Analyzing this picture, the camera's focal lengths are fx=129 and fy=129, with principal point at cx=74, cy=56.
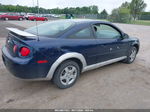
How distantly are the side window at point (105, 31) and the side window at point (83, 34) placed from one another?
0.82ft

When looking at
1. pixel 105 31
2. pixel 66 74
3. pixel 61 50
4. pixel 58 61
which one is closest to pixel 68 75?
pixel 66 74

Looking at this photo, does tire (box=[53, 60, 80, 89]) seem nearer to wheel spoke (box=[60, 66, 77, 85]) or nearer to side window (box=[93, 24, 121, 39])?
wheel spoke (box=[60, 66, 77, 85])

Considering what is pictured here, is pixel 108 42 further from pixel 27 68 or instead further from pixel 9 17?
pixel 9 17

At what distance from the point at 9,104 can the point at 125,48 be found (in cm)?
338

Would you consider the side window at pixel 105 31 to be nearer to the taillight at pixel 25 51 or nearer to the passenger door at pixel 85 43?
the passenger door at pixel 85 43

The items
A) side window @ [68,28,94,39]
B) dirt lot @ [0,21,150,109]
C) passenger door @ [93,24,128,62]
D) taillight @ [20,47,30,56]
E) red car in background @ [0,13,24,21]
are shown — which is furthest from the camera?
red car in background @ [0,13,24,21]

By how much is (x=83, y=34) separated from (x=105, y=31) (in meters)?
1.05

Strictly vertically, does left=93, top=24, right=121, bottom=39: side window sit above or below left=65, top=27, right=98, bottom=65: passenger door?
above

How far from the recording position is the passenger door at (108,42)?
3244 mm

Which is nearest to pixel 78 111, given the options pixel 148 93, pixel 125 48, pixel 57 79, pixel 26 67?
pixel 57 79

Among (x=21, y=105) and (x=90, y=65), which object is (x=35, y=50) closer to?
(x=21, y=105)

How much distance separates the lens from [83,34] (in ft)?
9.71

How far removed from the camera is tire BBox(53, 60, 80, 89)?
268 cm

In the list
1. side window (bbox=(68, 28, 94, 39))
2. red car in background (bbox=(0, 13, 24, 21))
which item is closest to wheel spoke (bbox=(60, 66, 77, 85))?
side window (bbox=(68, 28, 94, 39))
